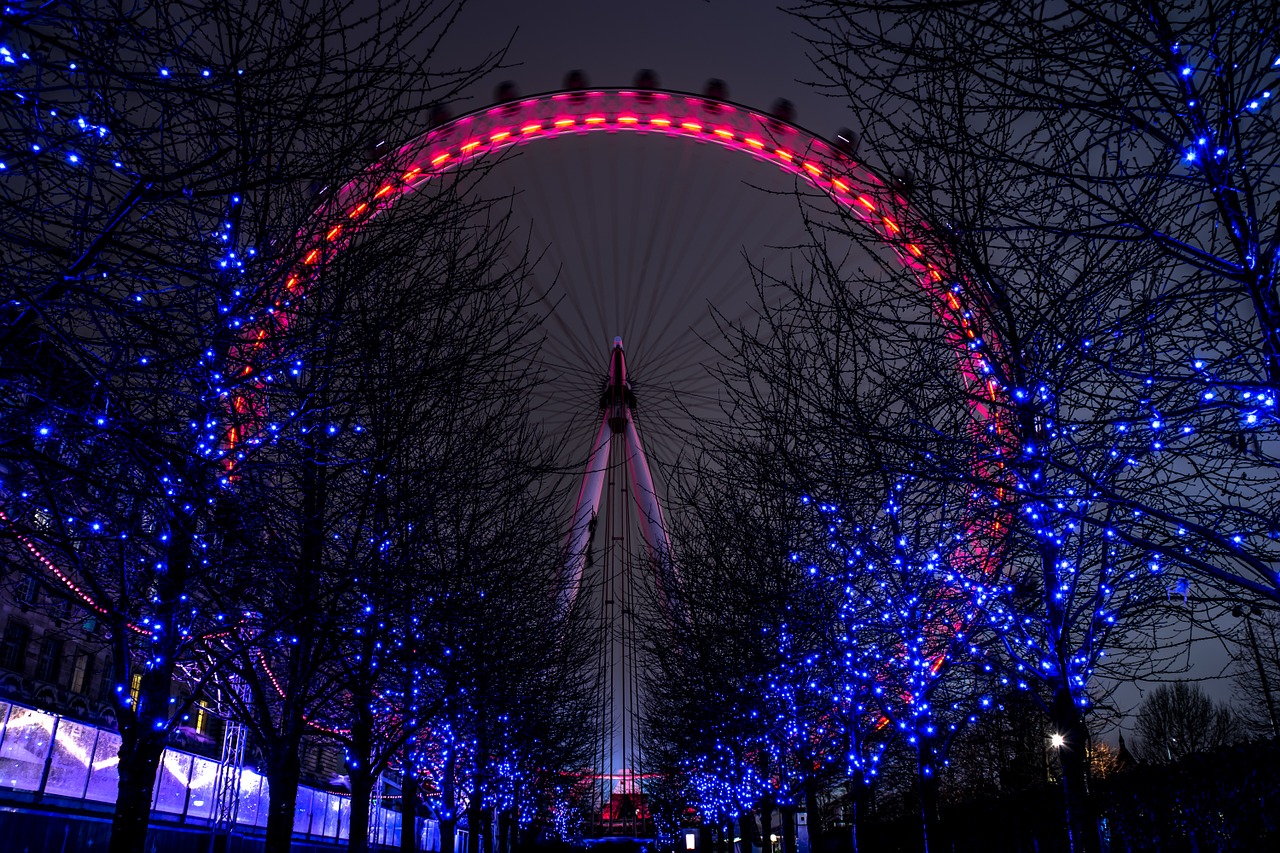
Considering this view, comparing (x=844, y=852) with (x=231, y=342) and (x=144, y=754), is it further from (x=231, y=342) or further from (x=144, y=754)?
(x=231, y=342)

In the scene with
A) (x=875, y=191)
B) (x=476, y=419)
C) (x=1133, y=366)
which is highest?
(x=476, y=419)

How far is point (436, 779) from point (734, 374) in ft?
56.4

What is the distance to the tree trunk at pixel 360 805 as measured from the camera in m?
12.1

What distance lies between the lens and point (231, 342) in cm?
519

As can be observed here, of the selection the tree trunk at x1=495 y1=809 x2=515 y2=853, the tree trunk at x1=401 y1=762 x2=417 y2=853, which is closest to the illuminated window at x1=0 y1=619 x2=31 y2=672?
the tree trunk at x1=495 y1=809 x2=515 y2=853

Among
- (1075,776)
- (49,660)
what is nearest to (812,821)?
(1075,776)

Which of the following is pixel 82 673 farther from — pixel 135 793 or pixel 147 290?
pixel 147 290

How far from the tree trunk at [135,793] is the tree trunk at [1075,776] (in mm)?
8699

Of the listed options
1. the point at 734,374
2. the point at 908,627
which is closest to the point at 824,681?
the point at 908,627

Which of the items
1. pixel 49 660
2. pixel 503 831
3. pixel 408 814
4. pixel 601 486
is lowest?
pixel 503 831

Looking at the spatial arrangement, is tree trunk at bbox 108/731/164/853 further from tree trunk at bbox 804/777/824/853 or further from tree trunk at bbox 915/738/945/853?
tree trunk at bbox 804/777/824/853

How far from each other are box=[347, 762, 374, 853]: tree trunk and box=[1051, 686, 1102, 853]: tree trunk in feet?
28.4

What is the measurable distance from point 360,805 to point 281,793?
2.49 m

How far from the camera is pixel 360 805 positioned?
12586 mm
